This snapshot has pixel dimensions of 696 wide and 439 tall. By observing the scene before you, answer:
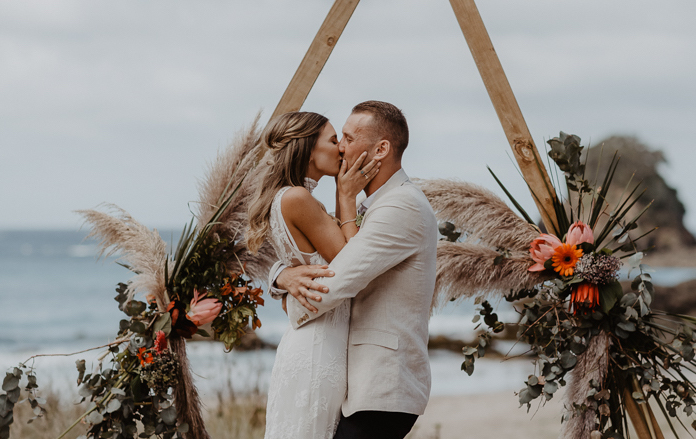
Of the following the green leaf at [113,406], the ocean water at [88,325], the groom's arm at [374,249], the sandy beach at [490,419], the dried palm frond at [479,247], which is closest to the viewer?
the groom's arm at [374,249]

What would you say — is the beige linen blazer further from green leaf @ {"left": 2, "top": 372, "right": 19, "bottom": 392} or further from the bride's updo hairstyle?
green leaf @ {"left": 2, "top": 372, "right": 19, "bottom": 392}

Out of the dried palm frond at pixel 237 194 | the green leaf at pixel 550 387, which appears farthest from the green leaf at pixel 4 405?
the green leaf at pixel 550 387

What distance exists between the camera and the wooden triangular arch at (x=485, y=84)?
2.72 meters

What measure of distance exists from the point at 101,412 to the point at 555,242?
7.04ft

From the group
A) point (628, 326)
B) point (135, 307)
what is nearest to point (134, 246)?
point (135, 307)

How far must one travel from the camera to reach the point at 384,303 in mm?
1944

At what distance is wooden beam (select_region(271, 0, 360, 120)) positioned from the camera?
2.74 metres

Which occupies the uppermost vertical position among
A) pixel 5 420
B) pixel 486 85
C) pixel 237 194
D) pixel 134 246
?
pixel 486 85

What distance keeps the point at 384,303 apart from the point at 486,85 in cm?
133

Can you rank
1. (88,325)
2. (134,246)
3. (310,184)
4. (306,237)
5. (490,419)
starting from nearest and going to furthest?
1. (306,237)
2. (310,184)
3. (134,246)
4. (490,419)
5. (88,325)

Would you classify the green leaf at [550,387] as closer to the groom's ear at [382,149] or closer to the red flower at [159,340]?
the groom's ear at [382,149]

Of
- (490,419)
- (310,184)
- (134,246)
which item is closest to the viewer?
(310,184)

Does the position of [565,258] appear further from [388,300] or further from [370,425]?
[370,425]

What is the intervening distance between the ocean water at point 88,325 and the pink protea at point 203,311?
1.88 m
